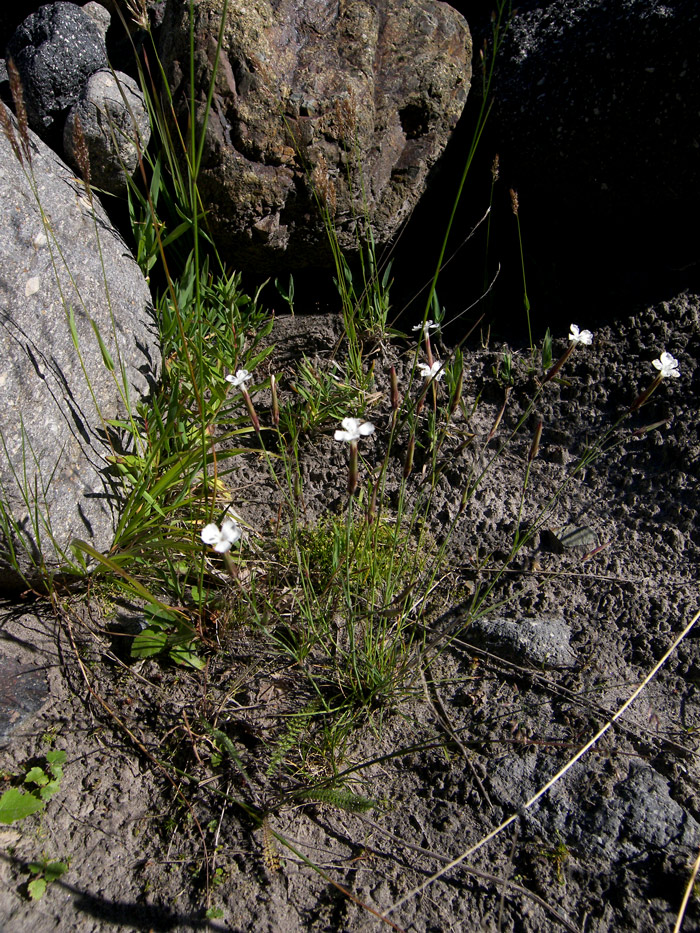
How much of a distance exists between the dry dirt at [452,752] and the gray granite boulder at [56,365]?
0.31m

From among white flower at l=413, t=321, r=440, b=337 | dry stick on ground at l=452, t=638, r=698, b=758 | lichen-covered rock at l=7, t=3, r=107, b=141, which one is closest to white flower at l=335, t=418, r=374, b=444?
white flower at l=413, t=321, r=440, b=337

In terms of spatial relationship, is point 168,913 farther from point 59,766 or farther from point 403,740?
point 403,740

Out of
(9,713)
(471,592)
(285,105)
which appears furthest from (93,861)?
(285,105)

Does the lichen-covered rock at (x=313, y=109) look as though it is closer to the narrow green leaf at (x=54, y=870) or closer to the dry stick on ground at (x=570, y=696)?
the dry stick on ground at (x=570, y=696)

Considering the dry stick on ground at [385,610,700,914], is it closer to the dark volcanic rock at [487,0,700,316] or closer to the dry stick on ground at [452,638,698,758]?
the dry stick on ground at [452,638,698,758]

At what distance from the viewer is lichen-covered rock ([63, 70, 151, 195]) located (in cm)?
246

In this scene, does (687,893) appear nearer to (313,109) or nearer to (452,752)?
(452,752)

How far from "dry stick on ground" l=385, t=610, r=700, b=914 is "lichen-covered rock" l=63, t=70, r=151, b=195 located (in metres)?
2.43

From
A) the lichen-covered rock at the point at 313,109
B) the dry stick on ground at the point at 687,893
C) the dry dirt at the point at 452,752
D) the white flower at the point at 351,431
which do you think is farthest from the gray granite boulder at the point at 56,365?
the dry stick on ground at the point at 687,893

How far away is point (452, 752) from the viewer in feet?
5.74

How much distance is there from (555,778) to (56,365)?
1.88 metres

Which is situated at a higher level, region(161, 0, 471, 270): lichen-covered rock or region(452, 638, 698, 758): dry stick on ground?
region(161, 0, 471, 270): lichen-covered rock

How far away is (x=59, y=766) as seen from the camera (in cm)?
168

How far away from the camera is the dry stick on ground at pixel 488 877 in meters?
1.47
